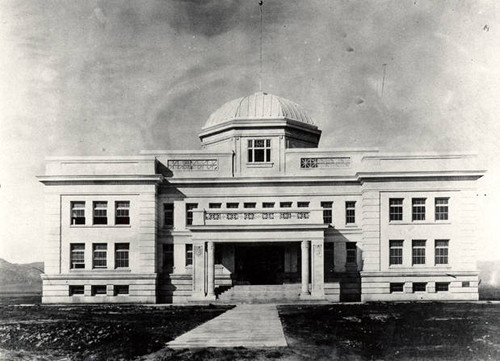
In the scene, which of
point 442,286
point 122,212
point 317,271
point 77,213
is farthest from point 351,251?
point 77,213

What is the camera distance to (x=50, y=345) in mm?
13984

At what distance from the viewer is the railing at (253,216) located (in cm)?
2883

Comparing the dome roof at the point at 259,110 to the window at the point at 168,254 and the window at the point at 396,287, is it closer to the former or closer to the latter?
the window at the point at 168,254

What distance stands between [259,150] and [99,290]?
12543mm

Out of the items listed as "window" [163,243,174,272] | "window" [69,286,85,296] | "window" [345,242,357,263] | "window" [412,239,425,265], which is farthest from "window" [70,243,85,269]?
"window" [412,239,425,265]

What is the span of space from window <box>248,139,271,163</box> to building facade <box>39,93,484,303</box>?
69 millimetres

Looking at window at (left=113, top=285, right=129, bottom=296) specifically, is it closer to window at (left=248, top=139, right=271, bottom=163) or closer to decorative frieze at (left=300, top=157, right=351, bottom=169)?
window at (left=248, top=139, right=271, bottom=163)

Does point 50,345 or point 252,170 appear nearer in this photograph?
point 50,345

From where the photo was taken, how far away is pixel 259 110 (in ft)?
112

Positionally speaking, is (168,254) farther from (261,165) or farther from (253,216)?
(261,165)

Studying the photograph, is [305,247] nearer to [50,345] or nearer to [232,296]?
[232,296]

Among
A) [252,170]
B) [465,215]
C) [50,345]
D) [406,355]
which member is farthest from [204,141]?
[406,355]

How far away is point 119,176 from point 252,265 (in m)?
9.42

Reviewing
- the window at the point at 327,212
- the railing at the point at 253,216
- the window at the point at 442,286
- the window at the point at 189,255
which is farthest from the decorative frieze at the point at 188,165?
the window at the point at 442,286
